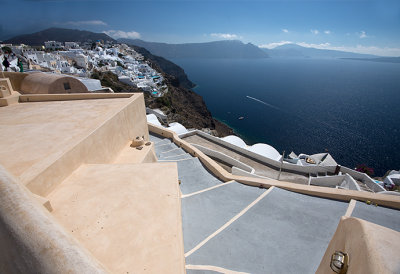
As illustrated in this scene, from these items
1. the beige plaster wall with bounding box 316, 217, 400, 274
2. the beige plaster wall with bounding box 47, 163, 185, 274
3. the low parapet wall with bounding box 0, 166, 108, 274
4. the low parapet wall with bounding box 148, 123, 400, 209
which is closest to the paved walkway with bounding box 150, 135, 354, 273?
the low parapet wall with bounding box 148, 123, 400, 209

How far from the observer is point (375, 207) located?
6312 millimetres

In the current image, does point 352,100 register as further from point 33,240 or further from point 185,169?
point 33,240

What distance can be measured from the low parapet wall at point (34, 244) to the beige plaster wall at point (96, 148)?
2.47m

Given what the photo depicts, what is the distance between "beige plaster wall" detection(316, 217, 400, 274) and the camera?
1.76 metres

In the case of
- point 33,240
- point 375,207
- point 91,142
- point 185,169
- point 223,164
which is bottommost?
point 223,164

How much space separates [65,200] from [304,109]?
91.6 meters

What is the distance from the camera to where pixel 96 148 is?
677cm

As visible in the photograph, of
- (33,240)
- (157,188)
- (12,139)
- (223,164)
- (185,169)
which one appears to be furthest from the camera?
(223,164)

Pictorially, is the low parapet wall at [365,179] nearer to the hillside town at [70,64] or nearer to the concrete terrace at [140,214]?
the concrete terrace at [140,214]

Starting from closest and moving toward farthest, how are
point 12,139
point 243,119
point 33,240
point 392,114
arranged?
point 33,240 < point 12,139 < point 243,119 < point 392,114

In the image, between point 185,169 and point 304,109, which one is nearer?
point 185,169

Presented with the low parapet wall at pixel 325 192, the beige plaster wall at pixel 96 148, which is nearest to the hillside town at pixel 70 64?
the beige plaster wall at pixel 96 148

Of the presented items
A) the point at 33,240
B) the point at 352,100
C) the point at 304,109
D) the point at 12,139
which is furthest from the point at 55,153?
the point at 352,100

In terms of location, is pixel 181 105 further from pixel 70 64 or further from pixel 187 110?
pixel 70 64
